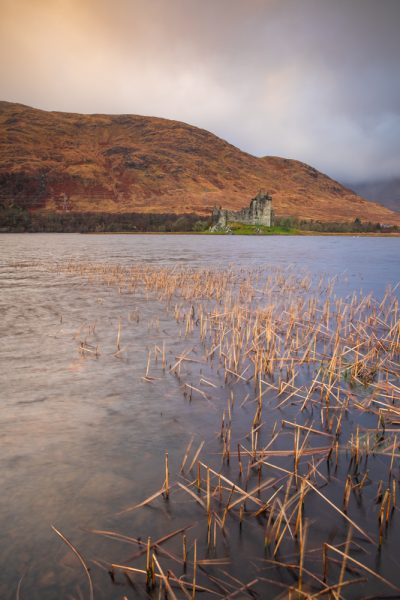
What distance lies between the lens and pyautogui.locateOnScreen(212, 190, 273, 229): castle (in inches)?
4520

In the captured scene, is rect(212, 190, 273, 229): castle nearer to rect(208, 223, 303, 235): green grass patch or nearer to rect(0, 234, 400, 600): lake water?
rect(208, 223, 303, 235): green grass patch

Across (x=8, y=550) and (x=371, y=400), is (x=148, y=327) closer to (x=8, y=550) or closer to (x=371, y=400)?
(x=371, y=400)

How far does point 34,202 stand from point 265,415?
586 feet

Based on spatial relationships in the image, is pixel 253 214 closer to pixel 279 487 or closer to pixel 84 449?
pixel 84 449

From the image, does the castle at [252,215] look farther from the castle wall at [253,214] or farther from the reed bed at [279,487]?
the reed bed at [279,487]

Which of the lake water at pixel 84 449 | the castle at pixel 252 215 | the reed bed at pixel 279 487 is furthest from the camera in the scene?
the castle at pixel 252 215

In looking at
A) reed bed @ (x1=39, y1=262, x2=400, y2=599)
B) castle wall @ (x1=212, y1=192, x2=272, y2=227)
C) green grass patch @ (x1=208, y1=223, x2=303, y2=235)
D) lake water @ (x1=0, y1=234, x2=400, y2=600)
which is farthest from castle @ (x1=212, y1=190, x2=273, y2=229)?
reed bed @ (x1=39, y1=262, x2=400, y2=599)

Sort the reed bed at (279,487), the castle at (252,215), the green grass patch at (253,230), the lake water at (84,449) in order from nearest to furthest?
the reed bed at (279,487), the lake water at (84,449), the green grass patch at (253,230), the castle at (252,215)

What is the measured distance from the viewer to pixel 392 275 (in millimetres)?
28297

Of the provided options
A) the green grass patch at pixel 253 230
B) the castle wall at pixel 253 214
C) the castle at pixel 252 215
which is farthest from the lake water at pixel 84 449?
the castle wall at pixel 253 214

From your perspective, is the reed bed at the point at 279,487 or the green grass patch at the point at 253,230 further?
the green grass patch at the point at 253,230

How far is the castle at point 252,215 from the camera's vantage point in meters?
115

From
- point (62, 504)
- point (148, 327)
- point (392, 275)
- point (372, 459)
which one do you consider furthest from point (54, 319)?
point (392, 275)

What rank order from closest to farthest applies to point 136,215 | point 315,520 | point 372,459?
point 315,520
point 372,459
point 136,215
